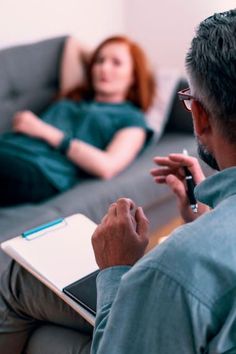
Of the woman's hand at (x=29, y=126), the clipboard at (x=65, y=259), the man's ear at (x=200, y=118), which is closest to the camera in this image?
the man's ear at (x=200, y=118)

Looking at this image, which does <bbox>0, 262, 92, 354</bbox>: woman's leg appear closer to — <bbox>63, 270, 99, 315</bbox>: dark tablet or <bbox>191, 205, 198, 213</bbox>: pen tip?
<bbox>63, 270, 99, 315</bbox>: dark tablet

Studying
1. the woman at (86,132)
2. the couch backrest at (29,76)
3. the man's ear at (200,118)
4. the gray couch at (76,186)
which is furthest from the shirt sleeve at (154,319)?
the couch backrest at (29,76)

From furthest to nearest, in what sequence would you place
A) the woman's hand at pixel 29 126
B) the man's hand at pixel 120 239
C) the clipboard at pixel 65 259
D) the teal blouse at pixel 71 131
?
the woman's hand at pixel 29 126
the teal blouse at pixel 71 131
the clipboard at pixel 65 259
the man's hand at pixel 120 239

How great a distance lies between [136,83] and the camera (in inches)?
86.4

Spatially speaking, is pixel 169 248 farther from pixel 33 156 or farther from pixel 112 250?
pixel 33 156

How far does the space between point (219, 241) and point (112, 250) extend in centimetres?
27

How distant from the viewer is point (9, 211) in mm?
1674

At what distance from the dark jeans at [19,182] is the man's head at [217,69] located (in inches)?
42.2

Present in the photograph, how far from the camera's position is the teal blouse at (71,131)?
1.81 meters

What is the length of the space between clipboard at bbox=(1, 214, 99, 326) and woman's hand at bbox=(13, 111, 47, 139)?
72cm

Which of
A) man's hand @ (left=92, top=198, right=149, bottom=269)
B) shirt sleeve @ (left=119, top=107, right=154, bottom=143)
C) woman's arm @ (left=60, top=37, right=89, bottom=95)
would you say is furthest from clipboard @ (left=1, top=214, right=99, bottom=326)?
woman's arm @ (left=60, top=37, right=89, bottom=95)

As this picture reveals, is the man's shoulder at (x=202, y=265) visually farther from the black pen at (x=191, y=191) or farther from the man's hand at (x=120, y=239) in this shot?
the black pen at (x=191, y=191)

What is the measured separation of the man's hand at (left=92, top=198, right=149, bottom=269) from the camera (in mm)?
870

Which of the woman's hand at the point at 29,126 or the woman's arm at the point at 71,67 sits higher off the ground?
the woman's arm at the point at 71,67
